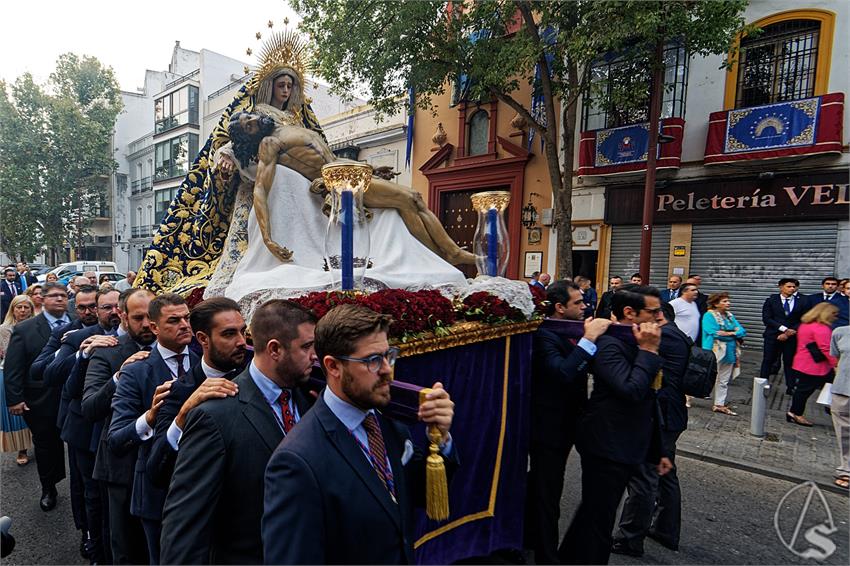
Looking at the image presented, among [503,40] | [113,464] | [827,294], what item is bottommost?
[113,464]

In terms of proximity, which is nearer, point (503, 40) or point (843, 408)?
point (843, 408)

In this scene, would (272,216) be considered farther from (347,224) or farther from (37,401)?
(37,401)

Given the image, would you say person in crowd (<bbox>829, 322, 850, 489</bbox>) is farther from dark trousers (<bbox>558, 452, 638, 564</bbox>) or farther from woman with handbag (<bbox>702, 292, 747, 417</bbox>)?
dark trousers (<bbox>558, 452, 638, 564</bbox>)

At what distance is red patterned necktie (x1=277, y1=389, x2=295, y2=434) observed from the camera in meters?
1.82

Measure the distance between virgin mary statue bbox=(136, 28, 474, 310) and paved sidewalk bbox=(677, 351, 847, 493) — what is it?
354 centimetres

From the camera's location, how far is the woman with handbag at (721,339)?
6.40m

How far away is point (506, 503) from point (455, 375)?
1063 millimetres

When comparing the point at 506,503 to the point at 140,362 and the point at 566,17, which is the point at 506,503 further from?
the point at 566,17

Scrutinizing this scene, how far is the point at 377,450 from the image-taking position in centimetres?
154

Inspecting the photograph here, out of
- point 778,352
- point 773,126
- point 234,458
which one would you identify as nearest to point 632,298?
point 234,458

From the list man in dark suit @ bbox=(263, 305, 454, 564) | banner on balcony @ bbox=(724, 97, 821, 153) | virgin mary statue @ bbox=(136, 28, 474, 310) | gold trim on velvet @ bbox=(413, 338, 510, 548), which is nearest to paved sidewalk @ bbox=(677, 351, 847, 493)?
gold trim on velvet @ bbox=(413, 338, 510, 548)

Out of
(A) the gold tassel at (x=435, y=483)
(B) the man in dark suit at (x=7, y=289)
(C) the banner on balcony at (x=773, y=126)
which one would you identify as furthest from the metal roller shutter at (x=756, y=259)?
(B) the man in dark suit at (x=7, y=289)

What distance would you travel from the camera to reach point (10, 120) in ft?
75.6

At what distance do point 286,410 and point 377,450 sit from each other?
0.50 metres
